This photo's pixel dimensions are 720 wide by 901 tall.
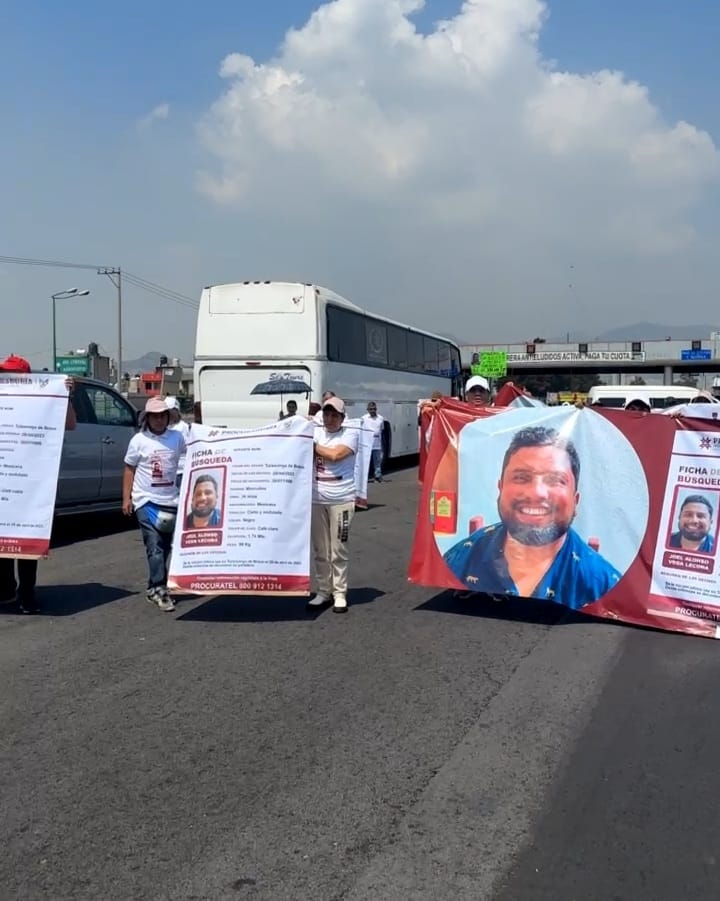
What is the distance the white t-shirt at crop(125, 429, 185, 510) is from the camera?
25.8 ft

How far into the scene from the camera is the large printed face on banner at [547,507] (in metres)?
7.33

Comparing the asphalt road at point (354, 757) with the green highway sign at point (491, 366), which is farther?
the green highway sign at point (491, 366)

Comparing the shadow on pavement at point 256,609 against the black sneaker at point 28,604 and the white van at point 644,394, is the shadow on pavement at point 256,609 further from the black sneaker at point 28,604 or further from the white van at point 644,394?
the white van at point 644,394

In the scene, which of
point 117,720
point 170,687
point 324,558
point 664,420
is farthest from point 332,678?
point 664,420

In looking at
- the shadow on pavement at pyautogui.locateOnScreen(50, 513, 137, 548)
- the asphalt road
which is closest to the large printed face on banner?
the asphalt road

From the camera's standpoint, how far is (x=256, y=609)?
25.8ft

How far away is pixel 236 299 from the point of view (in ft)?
63.2

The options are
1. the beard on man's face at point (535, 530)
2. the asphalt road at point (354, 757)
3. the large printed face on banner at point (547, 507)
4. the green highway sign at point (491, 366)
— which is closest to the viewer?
the asphalt road at point (354, 757)

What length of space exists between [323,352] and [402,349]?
256 inches

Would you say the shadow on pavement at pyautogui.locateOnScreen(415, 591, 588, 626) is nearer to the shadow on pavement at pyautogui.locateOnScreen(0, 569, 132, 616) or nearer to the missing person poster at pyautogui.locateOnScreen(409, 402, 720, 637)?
the missing person poster at pyautogui.locateOnScreen(409, 402, 720, 637)

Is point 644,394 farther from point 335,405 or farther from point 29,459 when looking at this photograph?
point 29,459

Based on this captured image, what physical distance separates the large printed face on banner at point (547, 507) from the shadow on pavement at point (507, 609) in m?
0.28

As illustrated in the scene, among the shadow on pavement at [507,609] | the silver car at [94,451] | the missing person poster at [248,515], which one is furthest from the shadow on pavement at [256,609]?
the silver car at [94,451]

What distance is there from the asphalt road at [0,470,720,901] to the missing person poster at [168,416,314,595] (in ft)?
1.08
